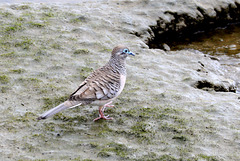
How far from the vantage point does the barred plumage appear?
17.5 feet

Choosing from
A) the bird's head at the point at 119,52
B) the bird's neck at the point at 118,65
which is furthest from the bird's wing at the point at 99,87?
the bird's head at the point at 119,52

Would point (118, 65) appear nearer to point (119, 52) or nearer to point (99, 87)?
point (119, 52)

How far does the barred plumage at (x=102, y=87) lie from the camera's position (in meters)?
5.34

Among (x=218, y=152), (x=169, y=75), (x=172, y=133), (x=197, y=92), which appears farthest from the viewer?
(x=169, y=75)

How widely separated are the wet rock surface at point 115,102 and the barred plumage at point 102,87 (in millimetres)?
414

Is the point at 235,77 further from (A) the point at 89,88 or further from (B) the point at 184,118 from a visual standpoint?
(A) the point at 89,88

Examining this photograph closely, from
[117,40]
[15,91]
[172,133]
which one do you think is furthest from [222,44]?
[15,91]

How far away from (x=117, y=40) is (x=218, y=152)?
4.56 meters

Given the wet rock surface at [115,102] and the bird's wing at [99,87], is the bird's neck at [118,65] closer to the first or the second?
the bird's wing at [99,87]

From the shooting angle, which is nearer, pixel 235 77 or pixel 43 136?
pixel 43 136

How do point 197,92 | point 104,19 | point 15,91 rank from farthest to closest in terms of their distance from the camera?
point 104,19 < point 197,92 < point 15,91

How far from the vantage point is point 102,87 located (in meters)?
5.61

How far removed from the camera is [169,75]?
24.7 ft

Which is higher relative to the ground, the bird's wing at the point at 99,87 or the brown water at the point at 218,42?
the bird's wing at the point at 99,87
